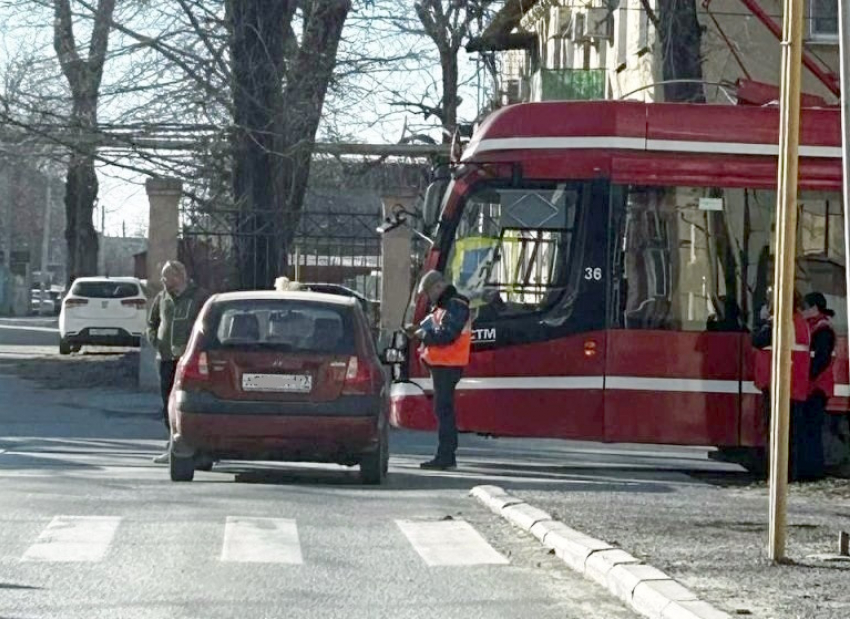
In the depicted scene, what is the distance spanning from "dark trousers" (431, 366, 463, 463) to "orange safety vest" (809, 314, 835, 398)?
310 cm

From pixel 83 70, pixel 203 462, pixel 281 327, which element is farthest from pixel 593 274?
pixel 83 70

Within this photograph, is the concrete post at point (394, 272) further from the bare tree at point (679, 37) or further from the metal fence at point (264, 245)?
the bare tree at point (679, 37)

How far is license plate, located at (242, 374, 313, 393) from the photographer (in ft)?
48.8

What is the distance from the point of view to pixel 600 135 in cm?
1730

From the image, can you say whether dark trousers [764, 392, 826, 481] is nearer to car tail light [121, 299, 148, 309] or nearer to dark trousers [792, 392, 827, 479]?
dark trousers [792, 392, 827, 479]

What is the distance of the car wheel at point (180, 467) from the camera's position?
14.9 meters

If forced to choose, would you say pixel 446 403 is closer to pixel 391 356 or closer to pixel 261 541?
pixel 391 356

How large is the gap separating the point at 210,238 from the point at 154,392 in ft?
8.28

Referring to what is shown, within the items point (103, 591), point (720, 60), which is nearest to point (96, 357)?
point (720, 60)

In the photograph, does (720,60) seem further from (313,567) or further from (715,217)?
(313,567)

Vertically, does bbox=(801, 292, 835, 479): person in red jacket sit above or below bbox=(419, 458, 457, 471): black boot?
above

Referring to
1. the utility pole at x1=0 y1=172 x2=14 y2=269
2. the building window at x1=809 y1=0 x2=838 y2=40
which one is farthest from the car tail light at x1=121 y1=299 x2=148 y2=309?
the utility pole at x1=0 y1=172 x2=14 y2=269

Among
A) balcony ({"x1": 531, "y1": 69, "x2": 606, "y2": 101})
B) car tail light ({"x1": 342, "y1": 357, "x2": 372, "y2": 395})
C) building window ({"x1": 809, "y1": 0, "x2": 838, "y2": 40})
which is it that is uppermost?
building window ({"x1": 809, "y1": 0, "x2": 838, "y2": 40})

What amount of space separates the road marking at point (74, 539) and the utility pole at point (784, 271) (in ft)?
12.0
